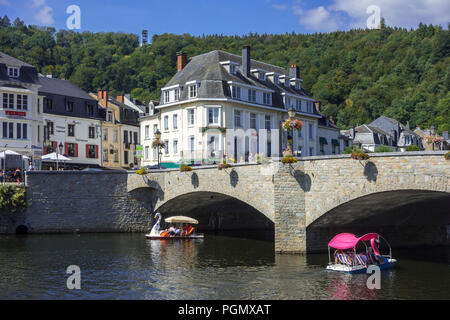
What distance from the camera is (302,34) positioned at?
139 metres

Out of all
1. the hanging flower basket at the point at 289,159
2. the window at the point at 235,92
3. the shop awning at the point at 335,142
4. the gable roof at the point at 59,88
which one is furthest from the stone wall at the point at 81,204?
the shop awning at the point at 335,142

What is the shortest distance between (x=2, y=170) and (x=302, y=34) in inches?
4092

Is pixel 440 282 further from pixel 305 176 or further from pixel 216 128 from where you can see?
pixel 216 128

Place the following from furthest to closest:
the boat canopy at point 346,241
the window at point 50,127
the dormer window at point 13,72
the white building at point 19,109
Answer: the window at point 50,127 < the dormer window at point 13,72 < the white building at point 19,109 < the boat canopy at point 346,241

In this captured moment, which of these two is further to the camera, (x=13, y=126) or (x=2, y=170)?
(x=13, y=126)

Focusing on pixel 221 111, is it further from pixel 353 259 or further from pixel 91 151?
pixel 353 259

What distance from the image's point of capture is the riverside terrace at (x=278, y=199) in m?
27.0

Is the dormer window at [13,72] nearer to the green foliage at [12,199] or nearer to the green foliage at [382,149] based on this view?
the green foliage at [12,199]

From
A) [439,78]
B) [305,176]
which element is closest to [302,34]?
[439,78]

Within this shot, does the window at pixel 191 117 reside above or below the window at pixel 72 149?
above

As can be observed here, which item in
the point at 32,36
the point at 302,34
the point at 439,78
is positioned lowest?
the point at 439,78

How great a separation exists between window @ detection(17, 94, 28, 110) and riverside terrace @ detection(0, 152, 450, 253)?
1281 cm

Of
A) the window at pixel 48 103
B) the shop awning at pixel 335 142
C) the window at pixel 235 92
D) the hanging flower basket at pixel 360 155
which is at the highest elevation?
the window at pixel 235 92

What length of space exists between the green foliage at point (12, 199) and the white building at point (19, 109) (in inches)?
414
